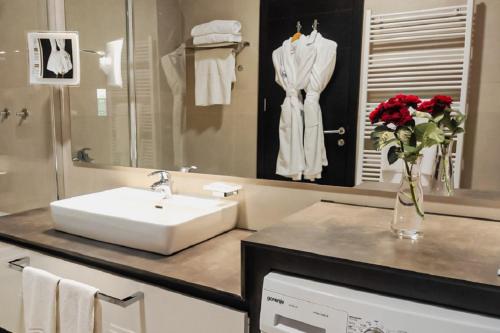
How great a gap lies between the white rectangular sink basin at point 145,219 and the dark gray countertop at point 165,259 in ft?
0.11

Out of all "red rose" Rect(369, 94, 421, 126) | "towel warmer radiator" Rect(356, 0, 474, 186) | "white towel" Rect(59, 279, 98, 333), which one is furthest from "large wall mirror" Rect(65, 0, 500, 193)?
"white towel" Rect(59, 279, 98, 333)

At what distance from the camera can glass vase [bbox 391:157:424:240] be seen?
43.7 inches

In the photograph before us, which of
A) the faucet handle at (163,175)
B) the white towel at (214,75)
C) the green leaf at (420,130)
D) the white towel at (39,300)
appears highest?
the white towel at (214,75)

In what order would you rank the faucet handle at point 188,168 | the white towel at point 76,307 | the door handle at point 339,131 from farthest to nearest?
1. the faucet handle at point 188,168
2. the door handle at point 339,131
3. the white towel at point 76,307

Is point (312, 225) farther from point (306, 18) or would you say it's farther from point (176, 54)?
point (176, 54)

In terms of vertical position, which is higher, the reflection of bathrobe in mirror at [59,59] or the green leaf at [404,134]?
the reflection of bathrobe in mirror at [59,59]

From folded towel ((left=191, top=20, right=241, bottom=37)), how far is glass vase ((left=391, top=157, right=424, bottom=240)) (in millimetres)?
941

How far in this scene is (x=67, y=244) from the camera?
1.45m

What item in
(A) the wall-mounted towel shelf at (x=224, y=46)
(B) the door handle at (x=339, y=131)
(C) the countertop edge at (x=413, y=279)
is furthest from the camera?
(A) the wall-mounted towel shelf at (x=224, y=46)

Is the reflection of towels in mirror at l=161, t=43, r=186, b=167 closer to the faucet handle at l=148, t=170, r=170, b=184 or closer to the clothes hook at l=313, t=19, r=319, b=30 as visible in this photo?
the faucet handle at l=148, t=170, r=170, b=184

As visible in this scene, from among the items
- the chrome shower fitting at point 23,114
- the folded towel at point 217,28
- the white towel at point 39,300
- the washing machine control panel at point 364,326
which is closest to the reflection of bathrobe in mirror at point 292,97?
the folded towel at point 217,28

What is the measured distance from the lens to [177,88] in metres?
1.86

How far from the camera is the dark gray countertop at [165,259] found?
44.3 inches

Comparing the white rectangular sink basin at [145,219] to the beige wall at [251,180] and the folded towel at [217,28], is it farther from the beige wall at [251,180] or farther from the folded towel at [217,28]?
the folded towel at [217,28]
